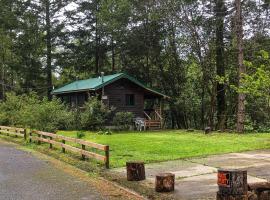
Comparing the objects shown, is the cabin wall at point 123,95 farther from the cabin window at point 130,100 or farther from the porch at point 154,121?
the porch at point 154,121

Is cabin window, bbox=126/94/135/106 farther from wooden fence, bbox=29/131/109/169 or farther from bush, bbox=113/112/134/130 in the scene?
wooden fence, bbox=29/131/109/169

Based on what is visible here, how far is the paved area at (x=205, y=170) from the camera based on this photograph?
9.41m

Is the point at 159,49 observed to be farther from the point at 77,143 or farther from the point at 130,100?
the point at 77,143

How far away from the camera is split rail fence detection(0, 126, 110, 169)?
13.5 metres

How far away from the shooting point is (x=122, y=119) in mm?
31812

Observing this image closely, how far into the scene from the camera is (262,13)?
3238cm

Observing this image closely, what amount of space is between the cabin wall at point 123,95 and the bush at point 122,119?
6.69ft

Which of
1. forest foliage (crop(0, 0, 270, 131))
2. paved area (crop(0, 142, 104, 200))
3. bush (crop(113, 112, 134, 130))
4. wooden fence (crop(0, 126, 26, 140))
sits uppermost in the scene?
forest foliage (crop(0, 0, 270, 131))

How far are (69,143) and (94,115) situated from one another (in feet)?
33.3

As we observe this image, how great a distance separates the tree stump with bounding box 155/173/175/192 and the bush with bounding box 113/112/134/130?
22.2 metres

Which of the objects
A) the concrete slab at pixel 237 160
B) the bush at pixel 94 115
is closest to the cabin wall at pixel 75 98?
the bush at pixel 94 115

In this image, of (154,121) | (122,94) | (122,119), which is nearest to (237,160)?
(122,119)

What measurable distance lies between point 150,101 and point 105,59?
8.01 metres

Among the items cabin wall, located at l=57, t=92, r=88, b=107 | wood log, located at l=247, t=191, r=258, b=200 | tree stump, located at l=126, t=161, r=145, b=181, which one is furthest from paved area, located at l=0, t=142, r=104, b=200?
cabin wall, located at l=57, t=92, r=88, b=107
